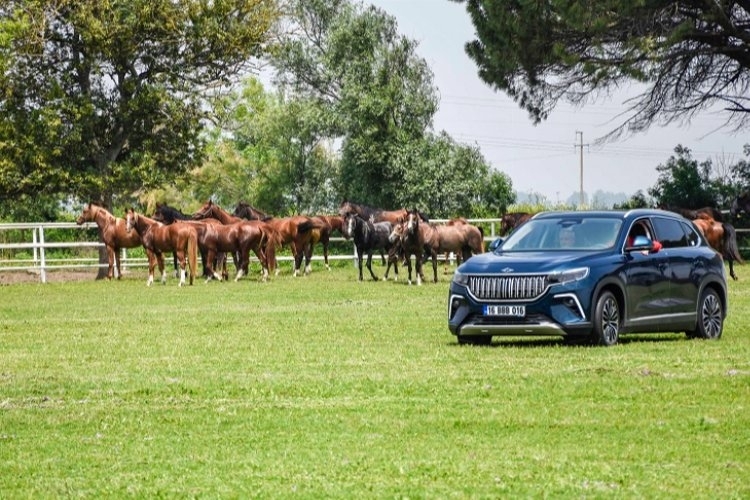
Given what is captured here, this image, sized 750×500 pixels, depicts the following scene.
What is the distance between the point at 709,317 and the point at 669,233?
1.26m

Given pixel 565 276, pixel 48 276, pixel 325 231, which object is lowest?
pixel 48 276

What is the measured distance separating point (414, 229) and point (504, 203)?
37.0 meters

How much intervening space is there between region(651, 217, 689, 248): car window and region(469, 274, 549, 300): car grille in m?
2.55

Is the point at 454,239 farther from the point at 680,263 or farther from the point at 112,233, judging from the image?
the point at 680,263

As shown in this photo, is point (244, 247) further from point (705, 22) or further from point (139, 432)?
point (139, 432)

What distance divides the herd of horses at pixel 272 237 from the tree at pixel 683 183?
7.68 meters

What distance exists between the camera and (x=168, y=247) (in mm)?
44469

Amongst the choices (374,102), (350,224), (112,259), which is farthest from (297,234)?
(374,102)

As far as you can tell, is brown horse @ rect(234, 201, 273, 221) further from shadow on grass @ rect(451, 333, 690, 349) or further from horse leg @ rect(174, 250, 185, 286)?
shadow on grass @ rect(451, 333, 690, 349)

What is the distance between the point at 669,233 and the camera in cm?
2108

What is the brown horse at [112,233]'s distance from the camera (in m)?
46.3

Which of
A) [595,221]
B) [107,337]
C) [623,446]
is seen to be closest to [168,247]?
[107,337]

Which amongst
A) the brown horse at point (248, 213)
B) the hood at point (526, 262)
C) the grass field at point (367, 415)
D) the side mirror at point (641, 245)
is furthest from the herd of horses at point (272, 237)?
the hood at point (526, 262)

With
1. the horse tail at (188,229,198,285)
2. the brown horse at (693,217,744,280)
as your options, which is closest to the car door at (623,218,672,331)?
the horse tail at (188,229,198,285)
